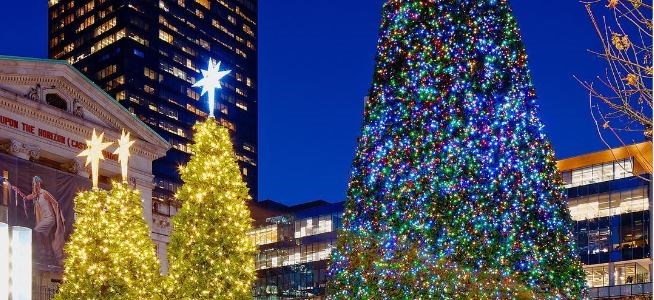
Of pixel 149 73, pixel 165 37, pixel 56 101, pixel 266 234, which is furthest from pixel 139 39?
pixel 56 101

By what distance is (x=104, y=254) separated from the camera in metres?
24.5

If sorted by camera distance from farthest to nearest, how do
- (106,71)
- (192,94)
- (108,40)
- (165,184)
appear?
(192,94) → (108,40) → (106,71) → (165,184)

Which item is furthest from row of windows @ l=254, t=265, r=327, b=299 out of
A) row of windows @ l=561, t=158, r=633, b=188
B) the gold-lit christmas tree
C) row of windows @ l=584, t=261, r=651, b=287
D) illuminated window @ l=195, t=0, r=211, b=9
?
Answer: illuminated window @ l=195, t=0, r=211, b=9

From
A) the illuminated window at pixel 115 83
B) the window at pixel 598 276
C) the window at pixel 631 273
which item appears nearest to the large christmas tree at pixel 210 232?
the window at pixel 631 273

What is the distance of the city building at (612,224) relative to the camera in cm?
6316

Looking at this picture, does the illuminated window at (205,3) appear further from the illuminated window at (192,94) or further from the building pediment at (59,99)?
the building pediment at (59,99)

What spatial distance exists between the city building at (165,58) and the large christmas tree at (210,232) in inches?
4404

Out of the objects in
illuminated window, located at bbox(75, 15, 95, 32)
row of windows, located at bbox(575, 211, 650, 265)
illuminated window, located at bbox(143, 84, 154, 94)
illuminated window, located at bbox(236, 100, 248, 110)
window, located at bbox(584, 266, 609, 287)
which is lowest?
window, located at bbox(584, 266, 609, 287)

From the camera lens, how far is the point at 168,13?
152 m

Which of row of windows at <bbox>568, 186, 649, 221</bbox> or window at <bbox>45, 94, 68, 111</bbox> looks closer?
window at <bbox>45, 94, 68, 111</bbox>

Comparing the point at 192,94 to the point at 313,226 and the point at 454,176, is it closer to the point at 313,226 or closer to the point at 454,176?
the point at 313,226

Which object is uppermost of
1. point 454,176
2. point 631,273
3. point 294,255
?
point 294,255

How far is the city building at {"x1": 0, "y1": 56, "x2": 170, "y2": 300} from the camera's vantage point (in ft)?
126

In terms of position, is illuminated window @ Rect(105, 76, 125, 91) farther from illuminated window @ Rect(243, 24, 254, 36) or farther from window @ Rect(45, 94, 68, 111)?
window @ Rect(45, 94, 68, 111)
